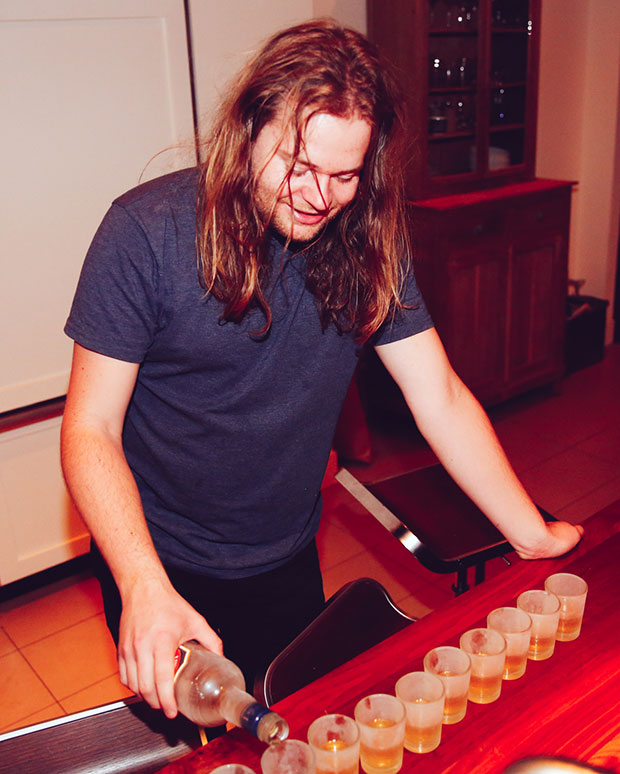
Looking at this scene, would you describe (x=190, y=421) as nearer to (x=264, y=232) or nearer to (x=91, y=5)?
(x=264, y=232)

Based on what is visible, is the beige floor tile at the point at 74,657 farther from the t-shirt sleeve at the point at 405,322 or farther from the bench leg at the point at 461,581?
the t-shirt sleeve at the point at 405,322

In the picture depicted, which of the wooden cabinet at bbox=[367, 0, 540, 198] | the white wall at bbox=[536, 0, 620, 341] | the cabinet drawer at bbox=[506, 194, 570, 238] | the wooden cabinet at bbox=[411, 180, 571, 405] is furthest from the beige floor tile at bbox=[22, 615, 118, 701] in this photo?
the white wall at bbox=[536, 0, 620, 341]

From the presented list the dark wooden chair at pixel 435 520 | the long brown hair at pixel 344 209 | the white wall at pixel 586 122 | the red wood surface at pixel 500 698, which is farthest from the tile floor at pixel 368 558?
the long brown hair at pixel 344 209

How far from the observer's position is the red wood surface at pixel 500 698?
97cm

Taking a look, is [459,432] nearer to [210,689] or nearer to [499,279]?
[210,689]

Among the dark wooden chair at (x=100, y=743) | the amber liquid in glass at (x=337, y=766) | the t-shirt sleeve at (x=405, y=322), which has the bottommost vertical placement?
the dark wooden chair at (x=100, y=743)

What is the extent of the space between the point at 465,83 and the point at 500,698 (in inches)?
128

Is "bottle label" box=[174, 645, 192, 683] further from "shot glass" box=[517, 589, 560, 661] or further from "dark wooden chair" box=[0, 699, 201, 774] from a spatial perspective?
"shot glass" box=[517, 589, 560, 661]

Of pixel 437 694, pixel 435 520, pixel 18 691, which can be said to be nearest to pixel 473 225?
pixel 435 520

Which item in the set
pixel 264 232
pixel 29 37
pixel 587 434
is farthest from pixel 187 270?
pixel 587 434

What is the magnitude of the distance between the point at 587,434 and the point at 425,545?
2.57 metres

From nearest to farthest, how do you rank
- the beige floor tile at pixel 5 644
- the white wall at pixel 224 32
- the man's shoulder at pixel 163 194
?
the man's shoulder at pixel 163 194, the beige floor tile at pixel 5 644, the white wall at pixel 224 32

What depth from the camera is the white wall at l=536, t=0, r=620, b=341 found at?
446 cm

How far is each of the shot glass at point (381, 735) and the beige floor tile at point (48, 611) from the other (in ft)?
6.25
